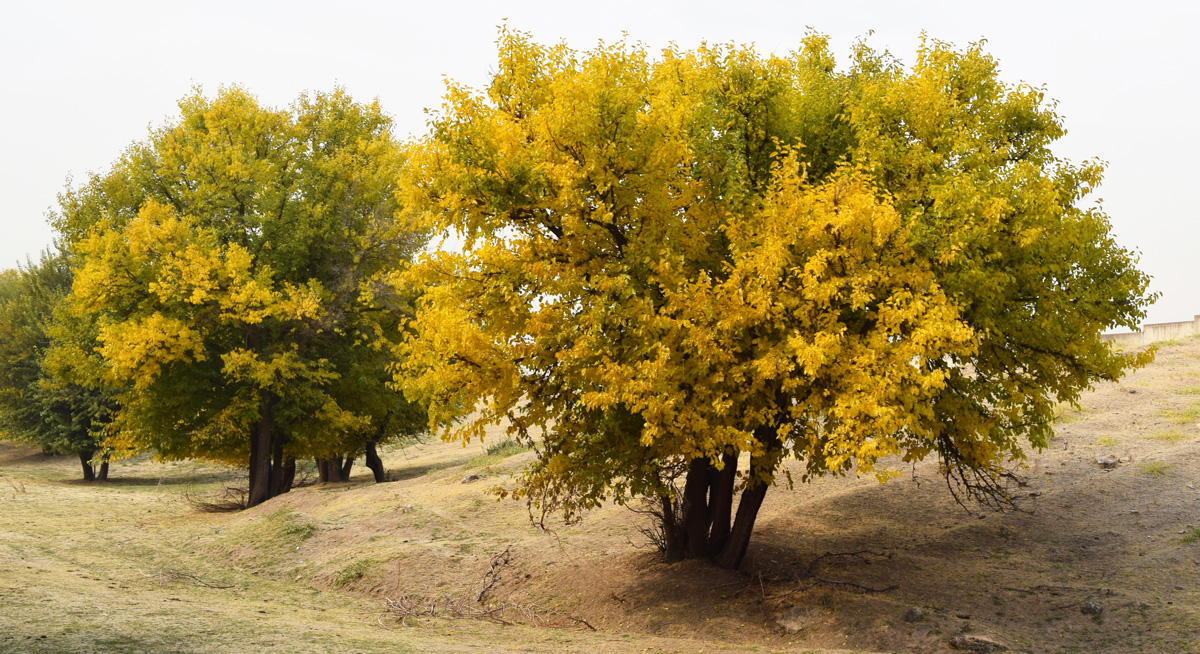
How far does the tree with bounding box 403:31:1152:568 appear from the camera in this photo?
977 cm

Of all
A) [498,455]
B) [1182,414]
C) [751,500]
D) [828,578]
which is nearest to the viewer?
[751,500]

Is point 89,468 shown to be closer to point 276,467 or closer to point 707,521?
point 276,467

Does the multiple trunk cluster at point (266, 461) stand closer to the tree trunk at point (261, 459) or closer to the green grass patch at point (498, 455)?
the tree trunk at point (261, 459)

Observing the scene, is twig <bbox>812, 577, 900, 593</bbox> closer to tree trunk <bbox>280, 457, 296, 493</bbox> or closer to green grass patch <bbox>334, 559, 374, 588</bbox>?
green grass patch <bbox>334, 559, 374, 588</bbox>

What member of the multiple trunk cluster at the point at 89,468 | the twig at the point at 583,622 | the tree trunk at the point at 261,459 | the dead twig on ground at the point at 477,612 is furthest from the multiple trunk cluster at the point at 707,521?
the multiple trunk cluster at the point at 89,468

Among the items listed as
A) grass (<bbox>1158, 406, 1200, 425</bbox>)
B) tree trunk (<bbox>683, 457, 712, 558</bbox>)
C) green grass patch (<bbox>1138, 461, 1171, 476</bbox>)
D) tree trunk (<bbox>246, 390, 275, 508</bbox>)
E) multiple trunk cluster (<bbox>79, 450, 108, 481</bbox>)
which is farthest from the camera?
multiple trunk cluster (<bbox>79, 450, 108, 481</bbox>)

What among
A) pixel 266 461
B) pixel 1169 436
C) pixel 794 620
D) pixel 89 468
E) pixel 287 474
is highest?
pixel 266 461

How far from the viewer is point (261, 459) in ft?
76.1

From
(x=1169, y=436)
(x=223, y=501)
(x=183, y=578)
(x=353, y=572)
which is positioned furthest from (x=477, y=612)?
(x=223, y=501)

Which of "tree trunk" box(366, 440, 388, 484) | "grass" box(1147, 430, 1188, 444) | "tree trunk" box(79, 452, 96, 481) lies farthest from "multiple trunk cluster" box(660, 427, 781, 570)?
"tree trunk" box(79, 452, 96, 481)

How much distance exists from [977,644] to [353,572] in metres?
9.15

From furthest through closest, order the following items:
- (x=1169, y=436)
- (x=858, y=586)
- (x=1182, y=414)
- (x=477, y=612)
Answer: (x=1182, y=414), (x=1169, y=436), (x=477, y=612), (x=858, y=586)

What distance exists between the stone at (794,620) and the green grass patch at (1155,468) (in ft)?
29.7

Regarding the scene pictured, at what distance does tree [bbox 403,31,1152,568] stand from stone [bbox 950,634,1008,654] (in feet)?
7.38
